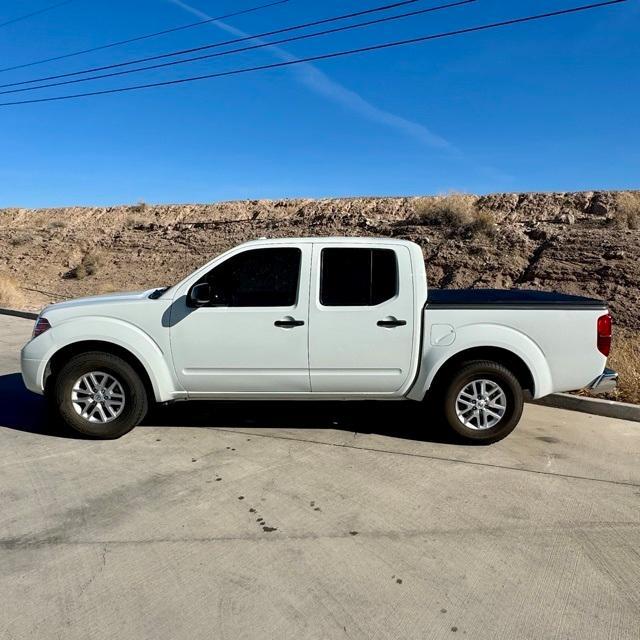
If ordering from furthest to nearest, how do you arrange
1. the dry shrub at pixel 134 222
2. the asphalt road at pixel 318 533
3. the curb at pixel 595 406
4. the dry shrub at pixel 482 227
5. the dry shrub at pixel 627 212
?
the dry shrub at pixel 134 222
the dry shrub at pixel 482 227
the dry shrub at pixel 627 212
the curb at pixel 595 406
the asphalt road at pixel 318 533

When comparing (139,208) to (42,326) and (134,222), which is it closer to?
(134,222)

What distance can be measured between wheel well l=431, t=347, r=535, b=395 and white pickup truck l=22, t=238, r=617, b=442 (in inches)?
0.4

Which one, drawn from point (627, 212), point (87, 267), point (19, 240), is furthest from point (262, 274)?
point (19, 240)

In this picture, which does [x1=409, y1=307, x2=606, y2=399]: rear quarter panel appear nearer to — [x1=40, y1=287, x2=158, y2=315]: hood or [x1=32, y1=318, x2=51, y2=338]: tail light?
[x1=40, y1=287, x2=158, y2=315]: hood

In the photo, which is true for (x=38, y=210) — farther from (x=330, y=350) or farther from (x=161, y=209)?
(x=330, y=350)

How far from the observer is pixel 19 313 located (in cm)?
1555

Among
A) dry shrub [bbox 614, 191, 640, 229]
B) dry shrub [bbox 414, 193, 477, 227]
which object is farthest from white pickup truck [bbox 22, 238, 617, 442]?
dry shrub [bbox 414, 193, 477, 227]

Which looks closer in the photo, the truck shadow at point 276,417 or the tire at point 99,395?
the tire at point 99,395

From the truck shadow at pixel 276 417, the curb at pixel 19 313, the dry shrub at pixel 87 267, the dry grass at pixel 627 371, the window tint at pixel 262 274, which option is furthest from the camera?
the dry shrub at pixel 87 267

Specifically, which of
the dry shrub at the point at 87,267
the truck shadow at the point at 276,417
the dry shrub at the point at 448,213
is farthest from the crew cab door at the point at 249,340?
the dry shrub at the point at 87,267

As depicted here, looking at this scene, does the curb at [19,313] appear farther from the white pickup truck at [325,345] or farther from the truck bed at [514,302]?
the truck bed at [514,302]

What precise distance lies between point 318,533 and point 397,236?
18.5 meters

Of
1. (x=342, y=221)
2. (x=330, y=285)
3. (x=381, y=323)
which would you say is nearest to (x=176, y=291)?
(x=330, y=285)

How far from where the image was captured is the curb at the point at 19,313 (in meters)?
15.0
